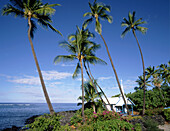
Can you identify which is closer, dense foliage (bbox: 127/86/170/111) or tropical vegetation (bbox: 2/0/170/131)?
tropical vegetation (bbox: 2/0/170/131)

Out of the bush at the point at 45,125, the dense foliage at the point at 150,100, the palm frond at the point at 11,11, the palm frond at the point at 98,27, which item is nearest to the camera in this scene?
the bush at the point at 45,125

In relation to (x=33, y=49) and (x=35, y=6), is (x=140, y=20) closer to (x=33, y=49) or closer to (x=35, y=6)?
(x=35, y=6)

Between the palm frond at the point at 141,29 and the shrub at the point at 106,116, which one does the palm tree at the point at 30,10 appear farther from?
the palm frond at the point at 141,29

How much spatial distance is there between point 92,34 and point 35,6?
875cm

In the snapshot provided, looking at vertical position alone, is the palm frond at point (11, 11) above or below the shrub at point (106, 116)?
above

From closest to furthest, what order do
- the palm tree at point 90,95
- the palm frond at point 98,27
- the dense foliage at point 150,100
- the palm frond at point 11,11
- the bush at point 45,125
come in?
the bush at point 45,125
the palm frond at point 11,11
the palm frond at point 98,27
the palm tree at point 90,95
the dense foliage at point 150,100

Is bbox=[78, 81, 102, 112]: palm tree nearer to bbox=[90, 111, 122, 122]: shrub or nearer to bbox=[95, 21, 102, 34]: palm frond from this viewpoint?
bbox=[90, 111, 122, 122]: shrub

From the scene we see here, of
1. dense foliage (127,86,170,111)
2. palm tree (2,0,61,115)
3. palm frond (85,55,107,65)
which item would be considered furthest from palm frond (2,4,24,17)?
dense foliage (127,86,170,111)

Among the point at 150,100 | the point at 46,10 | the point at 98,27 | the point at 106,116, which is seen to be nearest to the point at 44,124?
the point at 106,116

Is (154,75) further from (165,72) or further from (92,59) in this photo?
(92,59)

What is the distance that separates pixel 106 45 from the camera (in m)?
15.2

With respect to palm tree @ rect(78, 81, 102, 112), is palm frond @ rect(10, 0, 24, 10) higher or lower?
higher

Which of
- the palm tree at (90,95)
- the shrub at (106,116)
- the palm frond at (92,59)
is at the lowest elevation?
the shrub at (106,116)

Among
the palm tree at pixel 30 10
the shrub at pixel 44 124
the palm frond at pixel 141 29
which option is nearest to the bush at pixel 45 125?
the shrub at pixel 44 124
